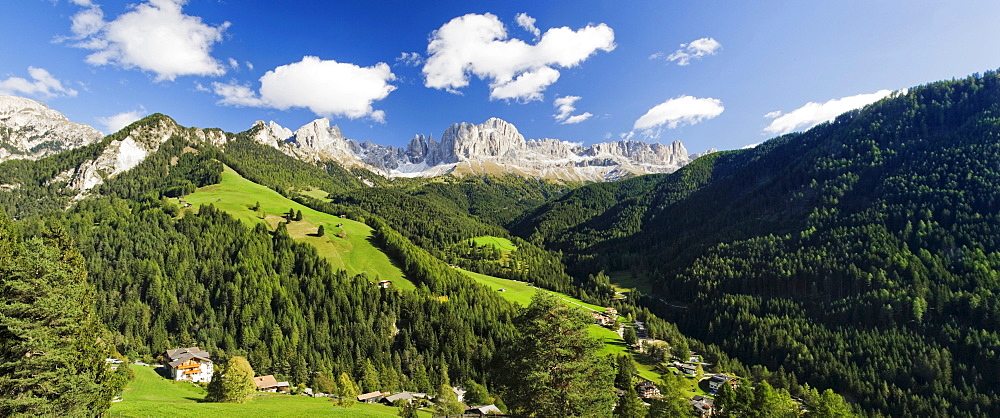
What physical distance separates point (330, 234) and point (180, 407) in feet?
415

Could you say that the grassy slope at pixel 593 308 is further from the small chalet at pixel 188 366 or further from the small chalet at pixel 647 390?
the small chalet at pixel 188 366

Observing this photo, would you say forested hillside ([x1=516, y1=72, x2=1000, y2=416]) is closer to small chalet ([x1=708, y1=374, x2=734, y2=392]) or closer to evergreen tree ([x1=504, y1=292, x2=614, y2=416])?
small chalet ([x1=708, y1=374, x2=734, y2=392])

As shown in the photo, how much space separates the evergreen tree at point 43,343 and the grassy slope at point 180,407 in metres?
9.48

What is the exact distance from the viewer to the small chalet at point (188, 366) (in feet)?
245

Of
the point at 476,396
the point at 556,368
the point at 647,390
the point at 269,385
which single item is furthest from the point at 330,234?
the point at 556,368

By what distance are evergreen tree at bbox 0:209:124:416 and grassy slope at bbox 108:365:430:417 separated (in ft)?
31.1

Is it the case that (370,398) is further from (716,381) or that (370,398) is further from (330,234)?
(330,234)

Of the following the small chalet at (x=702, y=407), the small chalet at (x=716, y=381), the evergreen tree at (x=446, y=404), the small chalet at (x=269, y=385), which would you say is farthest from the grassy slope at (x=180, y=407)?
the small chalet at (x=716, y=381)

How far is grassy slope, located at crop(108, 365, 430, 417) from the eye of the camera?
115 feet

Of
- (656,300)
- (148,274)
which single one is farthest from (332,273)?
(656,300)

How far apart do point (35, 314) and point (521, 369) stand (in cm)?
2236

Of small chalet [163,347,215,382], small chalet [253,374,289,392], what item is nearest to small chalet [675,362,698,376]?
small chalet [253,374,289,392]

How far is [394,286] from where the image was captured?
13200 centimetres

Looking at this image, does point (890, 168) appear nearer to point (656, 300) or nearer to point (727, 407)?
point (656, 300)
